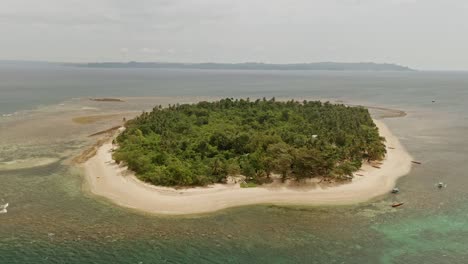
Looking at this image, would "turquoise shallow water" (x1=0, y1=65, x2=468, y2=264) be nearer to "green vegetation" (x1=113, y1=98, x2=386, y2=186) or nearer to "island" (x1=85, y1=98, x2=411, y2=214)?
"island" (x1=85, y1=98, x2=411, y2=214)

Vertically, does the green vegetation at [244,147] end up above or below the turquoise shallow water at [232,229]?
above

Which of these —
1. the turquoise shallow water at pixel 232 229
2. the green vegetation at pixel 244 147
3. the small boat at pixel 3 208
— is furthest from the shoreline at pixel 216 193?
the small boat at pixel 3 208

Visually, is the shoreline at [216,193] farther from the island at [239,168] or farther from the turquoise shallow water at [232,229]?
the turquoise shallow water at [232,229]

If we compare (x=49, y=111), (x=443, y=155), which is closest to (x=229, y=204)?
(x=443, y=155)

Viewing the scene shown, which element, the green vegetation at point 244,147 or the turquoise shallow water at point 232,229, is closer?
the turquoise shallow water at point 232,229

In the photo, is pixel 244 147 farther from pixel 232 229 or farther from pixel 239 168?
pixel 232 229
